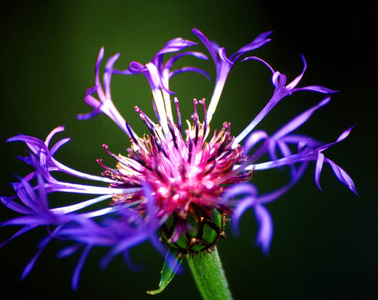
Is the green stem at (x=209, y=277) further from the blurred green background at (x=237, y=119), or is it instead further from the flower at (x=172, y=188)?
the blurred green background at (x=237, y=119)

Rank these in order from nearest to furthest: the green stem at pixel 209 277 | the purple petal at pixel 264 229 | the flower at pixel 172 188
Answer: the purple petal at pixel 264 229 < the flower at pixel 172 188 < the green stem at pixel 209 277

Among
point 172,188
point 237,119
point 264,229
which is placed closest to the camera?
point 264,229

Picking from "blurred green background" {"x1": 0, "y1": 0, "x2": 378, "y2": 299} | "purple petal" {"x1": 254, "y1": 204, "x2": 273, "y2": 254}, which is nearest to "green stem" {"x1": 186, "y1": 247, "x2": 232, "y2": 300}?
"purple petal" {"x1": 254, "y1": 204, "x2": 273, "y2": 254}

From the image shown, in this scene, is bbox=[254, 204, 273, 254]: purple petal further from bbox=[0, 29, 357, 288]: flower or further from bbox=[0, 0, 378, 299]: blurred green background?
bbox=[0, 0, 378, 299]: blurred green background

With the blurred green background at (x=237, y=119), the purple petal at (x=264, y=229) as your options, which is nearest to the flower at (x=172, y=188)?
the purple petal at (x=264, y=229)

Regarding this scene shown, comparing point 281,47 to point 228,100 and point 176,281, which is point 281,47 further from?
point 176,281

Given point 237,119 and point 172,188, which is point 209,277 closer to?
point 172,188

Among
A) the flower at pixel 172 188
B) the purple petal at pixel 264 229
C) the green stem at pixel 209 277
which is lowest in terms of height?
the green stem at pixel 209 277

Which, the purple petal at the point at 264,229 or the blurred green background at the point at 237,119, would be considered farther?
the blurred green background at the point at 237,119

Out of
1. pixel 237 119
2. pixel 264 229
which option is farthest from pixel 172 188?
pixel 237 119
